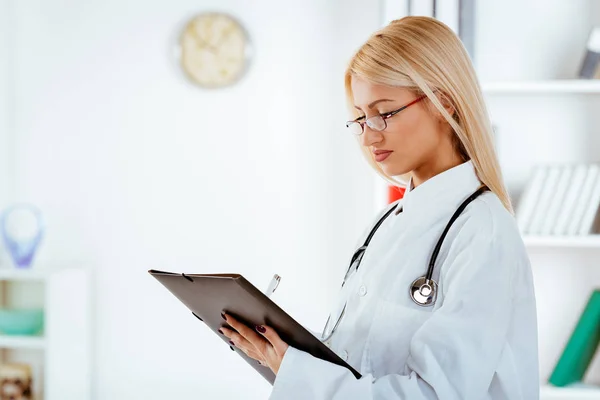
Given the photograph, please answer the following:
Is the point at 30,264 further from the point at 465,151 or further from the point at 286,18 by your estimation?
the point at 465,151

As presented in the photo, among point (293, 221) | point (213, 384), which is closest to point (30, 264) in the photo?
point (213, 384)

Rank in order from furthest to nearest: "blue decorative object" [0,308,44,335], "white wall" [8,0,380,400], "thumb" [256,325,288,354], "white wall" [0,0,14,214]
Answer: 1. "white wall" [0,0,14,214]
2. "blue decorative object" [0,308,44,335]
3. "white wall" [8,0,380,400]
4. "thumb" [256,325,288,354]

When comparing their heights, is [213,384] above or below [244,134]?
below

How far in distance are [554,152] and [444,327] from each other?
1605 mm

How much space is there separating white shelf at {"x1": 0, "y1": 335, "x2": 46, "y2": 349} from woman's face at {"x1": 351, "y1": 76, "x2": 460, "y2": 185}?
2.12 metres

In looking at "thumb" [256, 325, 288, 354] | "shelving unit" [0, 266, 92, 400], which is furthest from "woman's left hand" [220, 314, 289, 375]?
"shelving unit" [0, 266, 92, 400]

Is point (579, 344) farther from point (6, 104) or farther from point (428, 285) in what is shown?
point (6, 104)

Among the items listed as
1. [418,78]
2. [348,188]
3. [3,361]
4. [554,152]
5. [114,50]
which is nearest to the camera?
[418,78]

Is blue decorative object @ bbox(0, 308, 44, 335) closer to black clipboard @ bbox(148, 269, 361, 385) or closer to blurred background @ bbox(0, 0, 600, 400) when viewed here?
blurred background @ bbox(0, 0, 600, 400)

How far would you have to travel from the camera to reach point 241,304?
1170 mm

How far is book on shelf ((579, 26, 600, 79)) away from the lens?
232cm

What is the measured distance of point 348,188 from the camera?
288 centimetres

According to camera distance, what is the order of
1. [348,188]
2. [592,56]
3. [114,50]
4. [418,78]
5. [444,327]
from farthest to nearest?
[114,50] < [348,188] < [592,56] < [418,78] < [444,327]

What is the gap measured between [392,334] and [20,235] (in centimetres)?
225
